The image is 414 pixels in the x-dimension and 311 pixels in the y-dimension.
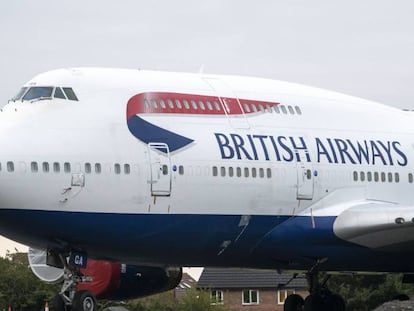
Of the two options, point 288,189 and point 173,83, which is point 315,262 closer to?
point 288,189

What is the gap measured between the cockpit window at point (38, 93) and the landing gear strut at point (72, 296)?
3235mm

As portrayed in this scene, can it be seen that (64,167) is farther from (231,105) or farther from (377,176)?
(377,176)

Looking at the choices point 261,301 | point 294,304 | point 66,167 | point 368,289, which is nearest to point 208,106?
point 66,167

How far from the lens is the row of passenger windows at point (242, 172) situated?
27.0m

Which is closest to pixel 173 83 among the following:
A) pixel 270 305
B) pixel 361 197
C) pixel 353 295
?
pixel 361 197

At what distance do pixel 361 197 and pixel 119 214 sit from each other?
20.0 feet

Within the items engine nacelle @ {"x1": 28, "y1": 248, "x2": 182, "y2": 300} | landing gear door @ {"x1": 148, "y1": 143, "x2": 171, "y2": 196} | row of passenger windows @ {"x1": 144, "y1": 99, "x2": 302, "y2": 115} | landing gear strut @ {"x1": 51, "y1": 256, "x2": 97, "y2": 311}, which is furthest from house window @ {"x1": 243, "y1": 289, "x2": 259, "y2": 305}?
landing gear strut @ {"x1": 51, "y1": 256, "x2": 97, "y2": 311}

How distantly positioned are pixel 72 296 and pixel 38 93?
4.15 m

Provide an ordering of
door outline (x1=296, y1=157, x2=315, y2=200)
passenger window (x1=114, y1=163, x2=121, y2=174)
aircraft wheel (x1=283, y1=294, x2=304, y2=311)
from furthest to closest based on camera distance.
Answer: aircraft wheel (x1=283, y1=294, x2=304, y2=311), door outline (x1=296, y1=157, x2=315, y2=200), passenger window (x1=114, y1=163, x2=121, y2=174)

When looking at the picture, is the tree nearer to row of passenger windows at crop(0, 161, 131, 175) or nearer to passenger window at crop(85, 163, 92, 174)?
row of passenger windows at crop(0, 161, 131, 175)

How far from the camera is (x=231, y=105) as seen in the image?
91.5 feet

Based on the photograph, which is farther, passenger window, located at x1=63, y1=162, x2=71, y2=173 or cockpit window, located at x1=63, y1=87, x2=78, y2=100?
cockpit window, located at x1=63, y1=87, x2=78, y2=100

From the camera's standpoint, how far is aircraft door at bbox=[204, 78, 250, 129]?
91.0 ft

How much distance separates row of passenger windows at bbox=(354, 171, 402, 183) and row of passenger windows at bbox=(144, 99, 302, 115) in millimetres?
1908
